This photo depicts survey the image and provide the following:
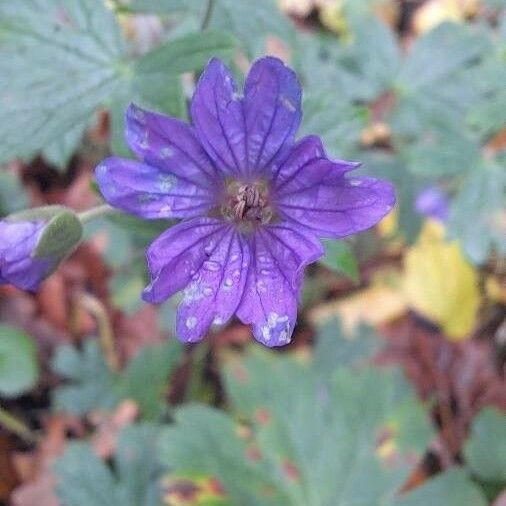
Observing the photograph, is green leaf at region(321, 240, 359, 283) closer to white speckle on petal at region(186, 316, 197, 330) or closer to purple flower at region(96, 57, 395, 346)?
purple flower at region(96, 57, 395, 346)

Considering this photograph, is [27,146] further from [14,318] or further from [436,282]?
[436,282]

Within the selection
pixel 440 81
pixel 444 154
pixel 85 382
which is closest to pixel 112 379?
pixel 85 382

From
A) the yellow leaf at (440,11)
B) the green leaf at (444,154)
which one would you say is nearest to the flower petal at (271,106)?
the green leaf at (444,154)

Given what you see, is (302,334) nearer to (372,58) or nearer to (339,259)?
(372,58)

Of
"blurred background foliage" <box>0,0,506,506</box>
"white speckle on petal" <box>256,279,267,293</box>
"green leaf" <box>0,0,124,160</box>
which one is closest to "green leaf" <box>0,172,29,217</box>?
"blurred background foliage" <box>0,0,506,506</box>

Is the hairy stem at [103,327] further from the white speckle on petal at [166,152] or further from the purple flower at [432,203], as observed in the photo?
the white speckle on petal at [166,152]
